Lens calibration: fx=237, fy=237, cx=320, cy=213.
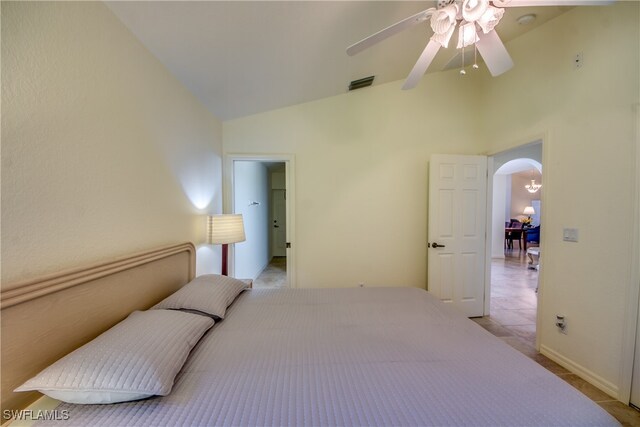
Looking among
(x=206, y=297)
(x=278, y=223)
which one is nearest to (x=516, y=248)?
(x=278, y=223)

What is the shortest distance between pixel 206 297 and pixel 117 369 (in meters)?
0.70

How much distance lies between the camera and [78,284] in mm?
996

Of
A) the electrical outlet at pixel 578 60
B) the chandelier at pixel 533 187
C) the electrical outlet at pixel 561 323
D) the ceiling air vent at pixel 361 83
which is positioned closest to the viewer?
the electrical outlet at pixel 578 60

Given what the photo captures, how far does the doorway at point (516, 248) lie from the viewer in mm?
2891

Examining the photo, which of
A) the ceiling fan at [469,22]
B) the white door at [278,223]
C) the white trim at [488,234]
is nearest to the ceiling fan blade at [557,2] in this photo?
the ceiling fan at [469,22]

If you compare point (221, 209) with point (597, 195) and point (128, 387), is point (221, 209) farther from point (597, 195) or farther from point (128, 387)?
point (597, 195)

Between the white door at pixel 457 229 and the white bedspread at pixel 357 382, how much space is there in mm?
1550

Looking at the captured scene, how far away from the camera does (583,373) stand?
1871mm

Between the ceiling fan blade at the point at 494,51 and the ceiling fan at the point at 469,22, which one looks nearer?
the ceiling fan at the point at 469,22

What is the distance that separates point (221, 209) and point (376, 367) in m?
2.48

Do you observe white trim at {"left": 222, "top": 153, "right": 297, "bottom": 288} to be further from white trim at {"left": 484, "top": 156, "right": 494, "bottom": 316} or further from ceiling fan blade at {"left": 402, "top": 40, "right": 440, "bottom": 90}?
white trim at {"left": 484, "top": 156, "right": 494, "bottom": 316}

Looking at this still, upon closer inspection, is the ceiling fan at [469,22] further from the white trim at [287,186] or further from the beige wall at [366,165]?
the white trim at [287,186]

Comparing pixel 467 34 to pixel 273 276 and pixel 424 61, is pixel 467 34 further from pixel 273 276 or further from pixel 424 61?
pixel 273 276

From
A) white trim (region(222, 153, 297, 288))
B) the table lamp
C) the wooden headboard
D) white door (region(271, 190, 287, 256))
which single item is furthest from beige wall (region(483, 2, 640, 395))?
white door (region(271, 190, 287, 256))
